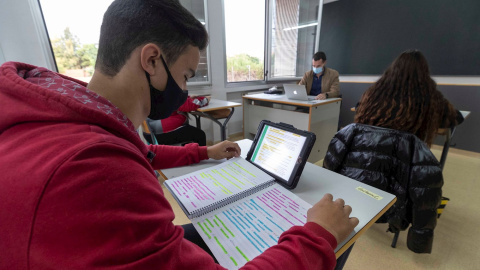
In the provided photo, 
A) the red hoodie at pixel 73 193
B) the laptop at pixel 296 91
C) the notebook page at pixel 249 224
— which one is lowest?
the notebook page at pixel 249 224

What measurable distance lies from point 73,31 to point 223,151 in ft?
8.45

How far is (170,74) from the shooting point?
1.95 feet

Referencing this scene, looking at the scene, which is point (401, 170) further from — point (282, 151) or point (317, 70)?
point (317, 70)

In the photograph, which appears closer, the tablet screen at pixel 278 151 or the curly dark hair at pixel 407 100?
the tablet screen at pixel 278 151

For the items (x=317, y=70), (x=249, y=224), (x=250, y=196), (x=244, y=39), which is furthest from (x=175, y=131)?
(x=317, y=70)

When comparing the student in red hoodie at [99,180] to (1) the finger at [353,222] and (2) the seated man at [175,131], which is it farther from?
(2) the seated man at [175,131]

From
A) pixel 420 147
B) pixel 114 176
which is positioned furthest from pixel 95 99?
pixel 420 147

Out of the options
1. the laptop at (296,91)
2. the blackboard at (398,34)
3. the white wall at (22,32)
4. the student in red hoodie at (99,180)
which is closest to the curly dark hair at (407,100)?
the student in red hoodie at (99,180)

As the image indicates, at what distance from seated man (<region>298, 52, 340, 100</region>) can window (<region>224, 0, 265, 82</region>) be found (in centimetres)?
101

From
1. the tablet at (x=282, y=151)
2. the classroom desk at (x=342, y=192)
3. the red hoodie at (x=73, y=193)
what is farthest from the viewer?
the tablet at (x=282, y=151)

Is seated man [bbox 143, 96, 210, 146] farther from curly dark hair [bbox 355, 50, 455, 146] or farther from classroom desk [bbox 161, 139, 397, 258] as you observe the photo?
curly dark hair [bbox 355, 50, 455, 146]

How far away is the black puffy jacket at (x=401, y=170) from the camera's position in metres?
1.12

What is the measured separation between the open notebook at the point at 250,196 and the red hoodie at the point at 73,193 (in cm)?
13

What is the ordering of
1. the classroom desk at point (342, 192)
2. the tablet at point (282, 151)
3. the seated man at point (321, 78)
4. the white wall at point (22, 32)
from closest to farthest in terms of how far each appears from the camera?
the classroom desk at point (342, 192) < the tablet at point (282, 151) < the white wall at point (22, 32) < the seated man at point (321, 78)
